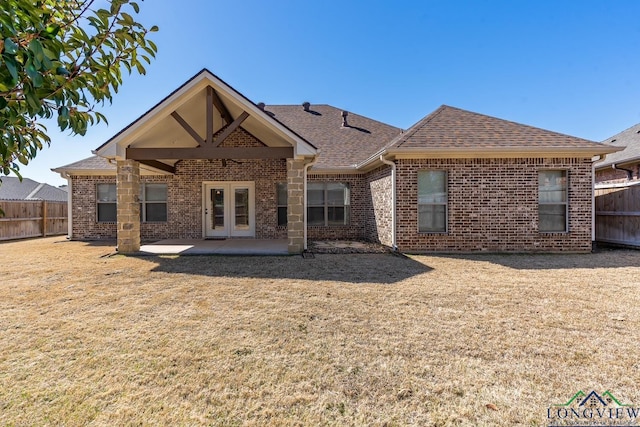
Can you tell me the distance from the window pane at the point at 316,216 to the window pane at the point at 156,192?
608 centimetres

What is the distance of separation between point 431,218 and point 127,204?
9139 mm

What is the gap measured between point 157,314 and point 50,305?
186cm

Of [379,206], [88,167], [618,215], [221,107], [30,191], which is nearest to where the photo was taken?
[221,107]

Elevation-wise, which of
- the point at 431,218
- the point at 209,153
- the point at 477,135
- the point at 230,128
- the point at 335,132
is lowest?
the point at 431,218

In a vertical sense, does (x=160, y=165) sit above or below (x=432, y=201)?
above

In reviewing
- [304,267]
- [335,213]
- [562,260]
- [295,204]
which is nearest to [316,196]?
[335,213]

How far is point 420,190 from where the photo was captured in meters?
9.34

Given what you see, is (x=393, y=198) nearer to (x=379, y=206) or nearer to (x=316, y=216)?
(x=379, y=206)

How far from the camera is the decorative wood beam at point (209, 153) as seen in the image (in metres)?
8.40

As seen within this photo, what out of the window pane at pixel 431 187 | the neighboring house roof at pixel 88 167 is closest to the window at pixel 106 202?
the neighboring house roof at pixel 88 167

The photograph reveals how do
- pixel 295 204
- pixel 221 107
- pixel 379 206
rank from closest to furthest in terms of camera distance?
1. pixel 295 204
2. pixel 221 107
3. pixel 379 206

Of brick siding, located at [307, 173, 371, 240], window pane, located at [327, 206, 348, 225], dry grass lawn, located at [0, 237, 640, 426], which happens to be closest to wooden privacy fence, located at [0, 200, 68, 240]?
dry grass lawn, located at [0, 237, 640, 426]

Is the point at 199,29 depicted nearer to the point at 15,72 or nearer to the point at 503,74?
the point at 15,72

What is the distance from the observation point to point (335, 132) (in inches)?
583
